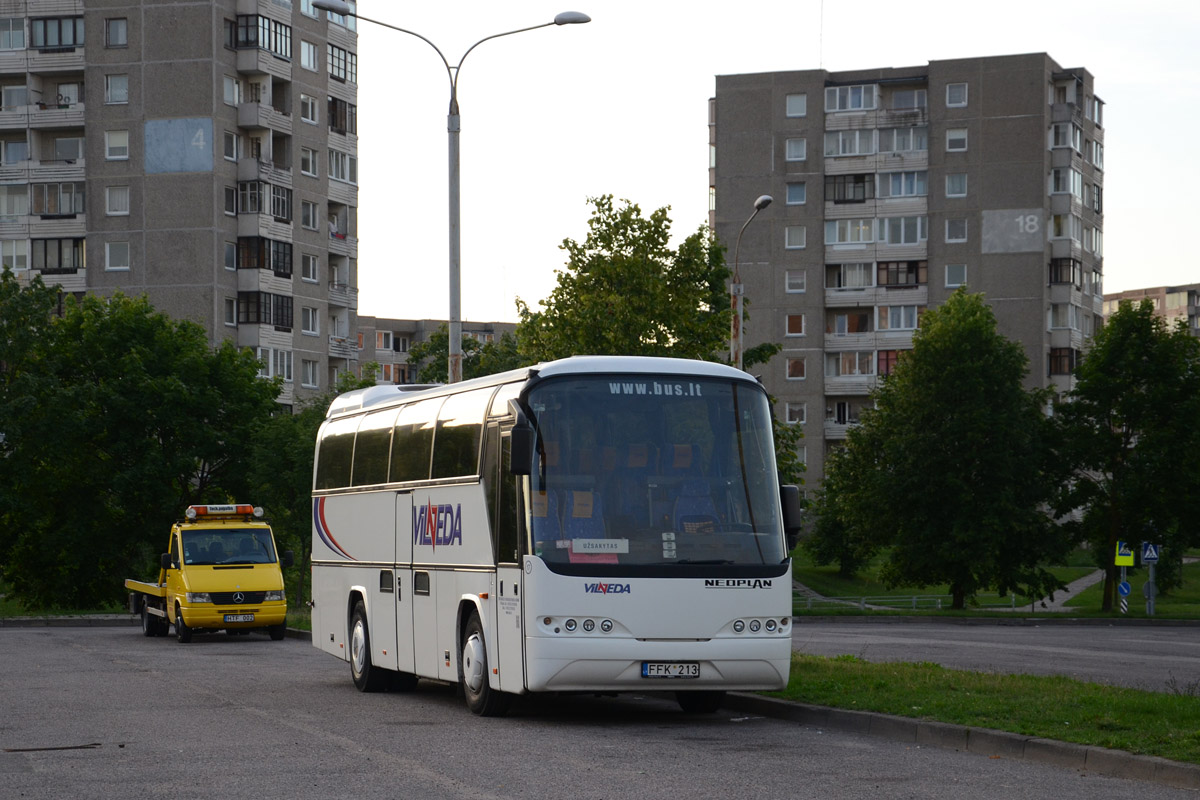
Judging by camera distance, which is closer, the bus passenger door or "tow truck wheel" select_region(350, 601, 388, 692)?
the bus passenger door

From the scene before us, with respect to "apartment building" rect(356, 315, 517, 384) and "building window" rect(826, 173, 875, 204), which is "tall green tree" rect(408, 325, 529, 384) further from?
"apartment building" rect(356, 315, 517, 384)

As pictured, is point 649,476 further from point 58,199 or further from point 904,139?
point 904,139

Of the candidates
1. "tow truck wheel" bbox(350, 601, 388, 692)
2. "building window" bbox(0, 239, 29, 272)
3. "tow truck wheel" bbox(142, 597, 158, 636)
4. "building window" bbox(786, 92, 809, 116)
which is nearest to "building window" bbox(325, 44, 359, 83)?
"building window" bbox(0, 239, 29, 272)

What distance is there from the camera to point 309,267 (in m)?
85.2

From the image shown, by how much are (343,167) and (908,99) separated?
1277 inches

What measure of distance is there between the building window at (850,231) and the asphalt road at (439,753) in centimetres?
8038

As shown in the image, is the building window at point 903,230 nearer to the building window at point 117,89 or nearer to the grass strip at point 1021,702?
the building window at point 117,89

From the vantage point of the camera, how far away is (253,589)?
3234 cm

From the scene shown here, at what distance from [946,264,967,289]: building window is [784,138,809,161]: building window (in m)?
10.5

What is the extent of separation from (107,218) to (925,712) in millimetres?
71304

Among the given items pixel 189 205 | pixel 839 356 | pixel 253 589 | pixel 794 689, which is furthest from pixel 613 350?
pixel 839 356

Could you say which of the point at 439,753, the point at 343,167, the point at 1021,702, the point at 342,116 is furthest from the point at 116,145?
the point at 439,753

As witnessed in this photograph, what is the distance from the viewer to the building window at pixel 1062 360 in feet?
311

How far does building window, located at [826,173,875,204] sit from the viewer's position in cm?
9656
